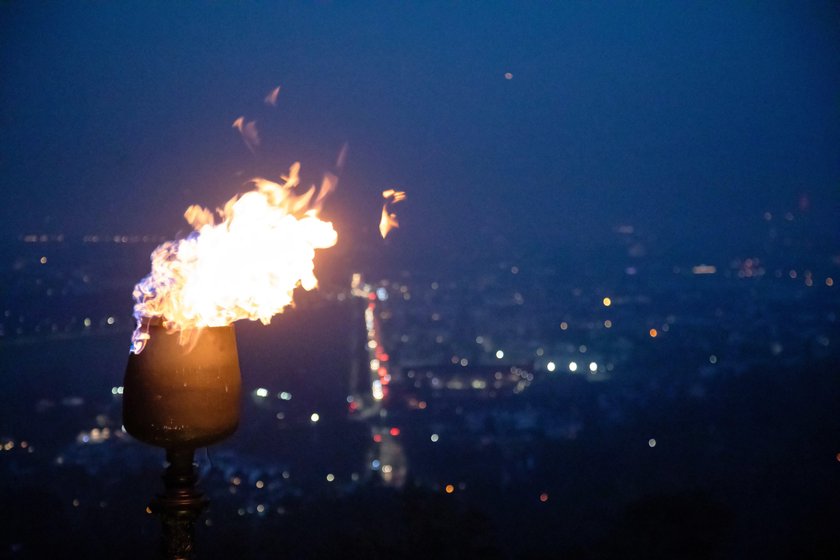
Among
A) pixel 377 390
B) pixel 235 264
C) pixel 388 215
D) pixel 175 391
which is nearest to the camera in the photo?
pixel 175 391

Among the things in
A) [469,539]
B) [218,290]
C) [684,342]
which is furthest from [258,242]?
[684,342]

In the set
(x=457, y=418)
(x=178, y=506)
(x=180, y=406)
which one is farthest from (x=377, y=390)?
(x=180, y=406)

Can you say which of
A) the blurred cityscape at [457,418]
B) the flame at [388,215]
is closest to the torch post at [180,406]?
the flame at [388,215]

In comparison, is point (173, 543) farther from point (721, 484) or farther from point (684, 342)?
point (684, 342)

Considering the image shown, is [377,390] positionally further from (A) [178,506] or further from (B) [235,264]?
(A) [178,506]

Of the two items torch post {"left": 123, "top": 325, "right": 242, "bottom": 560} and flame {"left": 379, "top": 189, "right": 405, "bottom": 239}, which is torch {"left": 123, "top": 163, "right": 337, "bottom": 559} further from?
flame {"left": 379, "top": 189, "right": 405, "bottom": 239}

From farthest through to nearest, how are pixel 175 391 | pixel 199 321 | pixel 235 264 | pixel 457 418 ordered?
pixel 457 418, pixel 235 264, pixel 199 321, pixel 175 391

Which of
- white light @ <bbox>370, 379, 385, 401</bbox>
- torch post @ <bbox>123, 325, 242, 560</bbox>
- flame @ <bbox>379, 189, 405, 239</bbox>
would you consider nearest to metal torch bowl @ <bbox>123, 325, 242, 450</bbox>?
torch post @ <bbox>123, 325, 242, 560</bbox>
